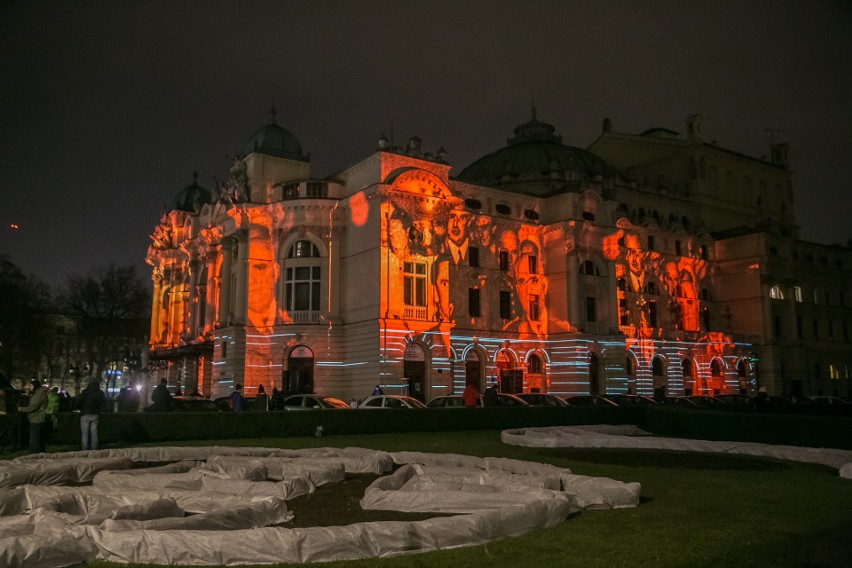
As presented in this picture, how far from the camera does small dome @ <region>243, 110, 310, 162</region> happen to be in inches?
2081

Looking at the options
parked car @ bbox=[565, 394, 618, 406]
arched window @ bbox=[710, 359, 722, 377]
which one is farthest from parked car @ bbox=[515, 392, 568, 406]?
arched window @ bbox=[710, 359, 722, 377]

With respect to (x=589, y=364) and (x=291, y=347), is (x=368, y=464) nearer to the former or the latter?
(x=291, y=347)

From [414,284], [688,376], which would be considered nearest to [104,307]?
[414,284]

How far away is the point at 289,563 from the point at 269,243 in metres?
43.4

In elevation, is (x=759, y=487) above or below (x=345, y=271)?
below

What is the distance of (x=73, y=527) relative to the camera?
889 cm

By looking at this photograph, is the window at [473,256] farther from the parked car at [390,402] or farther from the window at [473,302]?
the parked car at [390,402]

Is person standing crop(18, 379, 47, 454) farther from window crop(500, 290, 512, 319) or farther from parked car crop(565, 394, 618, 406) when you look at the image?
window crop(500, 290, 512, 319)

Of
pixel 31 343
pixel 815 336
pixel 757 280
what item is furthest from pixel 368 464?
pixel 815 336

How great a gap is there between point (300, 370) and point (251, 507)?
1523 inches

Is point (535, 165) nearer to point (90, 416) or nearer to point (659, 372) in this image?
point (659, 372)

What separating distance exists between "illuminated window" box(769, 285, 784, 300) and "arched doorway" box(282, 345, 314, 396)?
45.6 metres

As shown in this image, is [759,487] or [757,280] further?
[757,280]

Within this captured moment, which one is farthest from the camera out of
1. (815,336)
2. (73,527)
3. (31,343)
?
(815,336)
